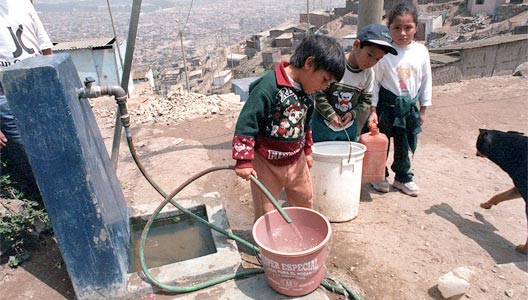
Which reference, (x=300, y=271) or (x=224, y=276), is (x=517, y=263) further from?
(x=224, y=276)

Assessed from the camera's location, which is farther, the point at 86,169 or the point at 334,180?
the point at 334,180

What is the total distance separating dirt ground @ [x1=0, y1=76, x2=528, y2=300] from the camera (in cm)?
226

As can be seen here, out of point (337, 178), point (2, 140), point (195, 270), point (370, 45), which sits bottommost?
point (195, 270)

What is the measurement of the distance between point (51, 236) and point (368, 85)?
9.06ft

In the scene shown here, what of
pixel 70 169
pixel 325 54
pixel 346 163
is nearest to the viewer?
pixel 70 169

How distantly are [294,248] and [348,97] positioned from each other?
4.19ft

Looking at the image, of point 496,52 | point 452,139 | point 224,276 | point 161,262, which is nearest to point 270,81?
point 224,276

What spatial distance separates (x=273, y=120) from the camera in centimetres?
207

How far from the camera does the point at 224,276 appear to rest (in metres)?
2.18

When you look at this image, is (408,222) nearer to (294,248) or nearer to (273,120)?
(294,248)

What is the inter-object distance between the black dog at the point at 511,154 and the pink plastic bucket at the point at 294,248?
5.42 feet

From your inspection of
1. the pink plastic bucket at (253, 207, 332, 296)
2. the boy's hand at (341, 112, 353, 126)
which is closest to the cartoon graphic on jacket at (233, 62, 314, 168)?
the pink plastic bucket at (253, 207, 332, 296)

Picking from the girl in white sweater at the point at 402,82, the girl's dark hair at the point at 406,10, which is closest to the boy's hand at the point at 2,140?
the girl in white sweater at the point at 402,82

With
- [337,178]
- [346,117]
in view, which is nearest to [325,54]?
[346,117]
